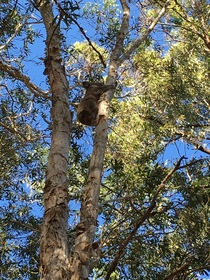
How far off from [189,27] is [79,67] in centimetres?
269

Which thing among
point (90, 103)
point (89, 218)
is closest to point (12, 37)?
point (90, 103)

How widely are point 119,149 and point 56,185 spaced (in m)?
4.81

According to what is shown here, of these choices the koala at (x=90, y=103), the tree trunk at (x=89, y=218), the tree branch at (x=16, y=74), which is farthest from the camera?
the koala at (x=90, y=103)

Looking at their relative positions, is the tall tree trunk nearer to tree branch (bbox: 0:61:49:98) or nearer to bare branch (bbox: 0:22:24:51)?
tree branch (bbox: 0:61:49:98)

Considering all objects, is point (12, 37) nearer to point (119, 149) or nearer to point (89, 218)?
point (119, 149)

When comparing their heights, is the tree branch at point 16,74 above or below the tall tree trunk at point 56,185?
above

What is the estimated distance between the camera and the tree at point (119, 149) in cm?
347

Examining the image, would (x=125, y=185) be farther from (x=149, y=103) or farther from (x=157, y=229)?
(x=149, y=103)

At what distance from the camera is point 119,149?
8.09 meters

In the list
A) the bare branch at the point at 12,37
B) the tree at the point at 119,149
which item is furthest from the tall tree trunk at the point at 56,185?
the bare branch at the point at 12,37

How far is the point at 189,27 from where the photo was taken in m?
9.71

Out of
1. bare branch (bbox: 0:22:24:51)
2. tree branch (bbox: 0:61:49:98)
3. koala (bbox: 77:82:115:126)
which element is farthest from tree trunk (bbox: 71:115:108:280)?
bare branch (bbox: 0:22:24:51)

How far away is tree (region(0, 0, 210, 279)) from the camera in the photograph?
347 centimetres

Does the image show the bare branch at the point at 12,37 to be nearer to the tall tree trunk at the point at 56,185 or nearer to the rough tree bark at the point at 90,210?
the tall tree trunk at the point at 56,185
